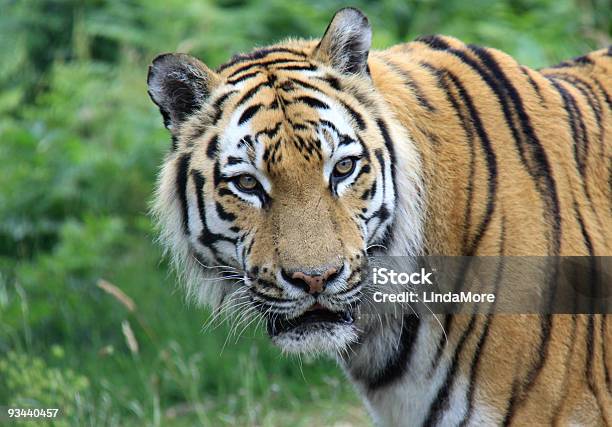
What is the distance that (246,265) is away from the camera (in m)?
2.71

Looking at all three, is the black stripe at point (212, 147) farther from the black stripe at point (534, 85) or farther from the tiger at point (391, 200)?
the black stripe at point (534, 85)

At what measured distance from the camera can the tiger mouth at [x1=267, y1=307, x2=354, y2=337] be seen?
8.80 feet

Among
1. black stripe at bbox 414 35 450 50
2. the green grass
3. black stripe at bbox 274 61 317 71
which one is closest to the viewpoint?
black stripe at bbox 274 61 317 71

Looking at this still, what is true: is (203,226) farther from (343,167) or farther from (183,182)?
(343,167)

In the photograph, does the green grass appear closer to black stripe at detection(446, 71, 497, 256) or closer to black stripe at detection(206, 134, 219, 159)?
black stripe at detection(206, 134, 219, 159)

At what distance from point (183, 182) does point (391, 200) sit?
69cm

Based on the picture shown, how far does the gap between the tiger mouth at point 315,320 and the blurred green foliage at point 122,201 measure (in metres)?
1.28

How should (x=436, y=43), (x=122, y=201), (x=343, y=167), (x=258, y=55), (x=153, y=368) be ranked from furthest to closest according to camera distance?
1. (x=122, y=201)
2. (x=153, y=368)
3. (x=436, y=43)
4. (x=258, y=55)
5. (x=343, y=167)

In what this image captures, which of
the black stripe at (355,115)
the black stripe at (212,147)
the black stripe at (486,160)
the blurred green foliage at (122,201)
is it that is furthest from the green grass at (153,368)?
the black stripe at (355,115)

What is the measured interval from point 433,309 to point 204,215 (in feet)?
2.64

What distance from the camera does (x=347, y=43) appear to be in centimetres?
282

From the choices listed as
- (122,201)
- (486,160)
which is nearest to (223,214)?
(486,160)

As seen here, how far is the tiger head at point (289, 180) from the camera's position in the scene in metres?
2.60

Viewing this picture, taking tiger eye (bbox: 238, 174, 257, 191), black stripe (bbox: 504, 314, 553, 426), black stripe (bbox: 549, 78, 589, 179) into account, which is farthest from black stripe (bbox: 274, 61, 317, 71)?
black stripe (bbox: 504, 314, 553, 426)
